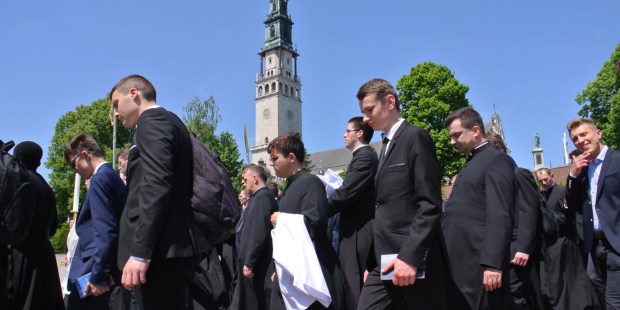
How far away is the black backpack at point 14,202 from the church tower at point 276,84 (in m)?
96.0

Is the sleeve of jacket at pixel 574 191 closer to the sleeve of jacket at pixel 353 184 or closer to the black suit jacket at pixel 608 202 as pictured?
the black suit jacket at pixel 608 202

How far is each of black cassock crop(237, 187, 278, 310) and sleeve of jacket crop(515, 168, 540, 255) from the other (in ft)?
9.68

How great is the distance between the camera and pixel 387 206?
14.0 ft

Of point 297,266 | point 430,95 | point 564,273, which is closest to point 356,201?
point 297,266

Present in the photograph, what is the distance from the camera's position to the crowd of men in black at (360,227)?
3.88 metres

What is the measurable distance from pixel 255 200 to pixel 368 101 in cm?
294

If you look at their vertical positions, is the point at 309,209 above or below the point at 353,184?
below

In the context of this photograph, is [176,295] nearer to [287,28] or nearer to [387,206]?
[387,206]

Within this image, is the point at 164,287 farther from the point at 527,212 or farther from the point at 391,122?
the point at 527,212

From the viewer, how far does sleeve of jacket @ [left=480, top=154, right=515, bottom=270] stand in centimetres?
466

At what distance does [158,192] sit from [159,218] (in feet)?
0.57

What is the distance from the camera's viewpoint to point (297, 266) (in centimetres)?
521

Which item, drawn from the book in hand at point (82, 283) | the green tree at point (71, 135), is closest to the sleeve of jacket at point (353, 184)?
the book in hand at point (82, 283)

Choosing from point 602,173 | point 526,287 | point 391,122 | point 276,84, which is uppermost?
point 276,84
